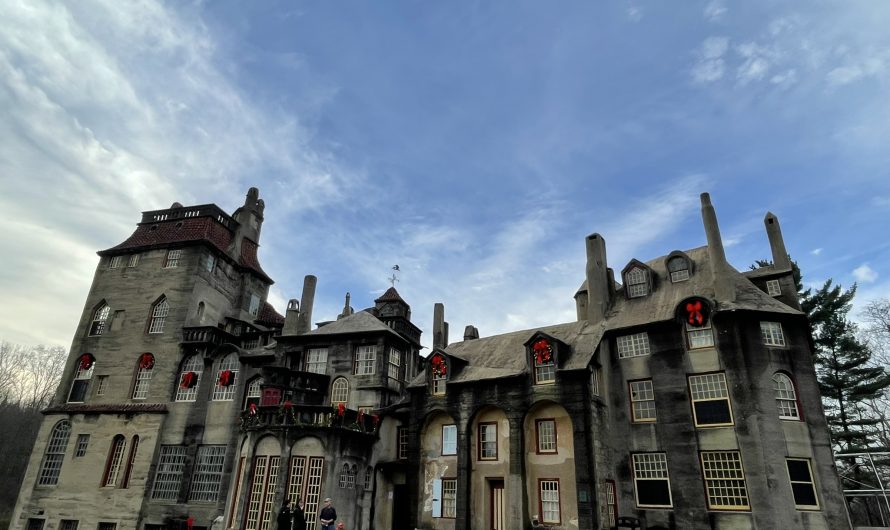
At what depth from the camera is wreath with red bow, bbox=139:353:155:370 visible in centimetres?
3459

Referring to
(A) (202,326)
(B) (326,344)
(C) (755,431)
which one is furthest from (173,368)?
(C) (755,431)

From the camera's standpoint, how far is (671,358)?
2561 cm

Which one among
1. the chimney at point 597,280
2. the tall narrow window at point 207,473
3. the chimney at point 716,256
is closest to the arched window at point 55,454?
the tall narrow window at point 207,473

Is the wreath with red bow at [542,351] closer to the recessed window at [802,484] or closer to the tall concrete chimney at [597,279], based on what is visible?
the tall concrete chimney at [597,279]

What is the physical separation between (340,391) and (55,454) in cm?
1978

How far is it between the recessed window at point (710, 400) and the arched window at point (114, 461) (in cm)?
3465

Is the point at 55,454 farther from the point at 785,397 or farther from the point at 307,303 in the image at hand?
the point at 785,397

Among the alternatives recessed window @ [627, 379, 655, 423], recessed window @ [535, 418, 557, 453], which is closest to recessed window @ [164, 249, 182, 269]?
recessed window @ [535, 418, 557, 453]

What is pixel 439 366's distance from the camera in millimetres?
29219

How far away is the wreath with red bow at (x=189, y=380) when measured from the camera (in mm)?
33281

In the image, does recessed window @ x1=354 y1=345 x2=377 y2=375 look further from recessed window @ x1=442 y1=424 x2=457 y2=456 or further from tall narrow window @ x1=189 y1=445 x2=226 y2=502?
tall narrow window @ x1=189 y1=445 x2=226 y2=502

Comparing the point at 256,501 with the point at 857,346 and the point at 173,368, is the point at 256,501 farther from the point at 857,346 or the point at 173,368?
the point at 857,346

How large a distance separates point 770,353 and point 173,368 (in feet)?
118

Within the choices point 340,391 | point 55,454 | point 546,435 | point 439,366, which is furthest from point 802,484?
point 55,454
